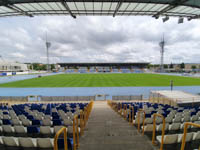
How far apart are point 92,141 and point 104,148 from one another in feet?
1.93

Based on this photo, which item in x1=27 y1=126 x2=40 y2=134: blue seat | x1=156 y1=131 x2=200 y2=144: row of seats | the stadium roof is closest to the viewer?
x1=156 y1=131 x2=200 y2=144: row of seats

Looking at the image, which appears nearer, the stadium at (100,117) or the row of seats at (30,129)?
the stadium at (100,117)

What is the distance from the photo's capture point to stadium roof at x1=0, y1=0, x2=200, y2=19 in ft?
29.1

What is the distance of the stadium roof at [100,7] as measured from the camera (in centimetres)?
887

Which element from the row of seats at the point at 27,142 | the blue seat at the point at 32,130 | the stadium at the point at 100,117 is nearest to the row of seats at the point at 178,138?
the stadium at the point at 100,117

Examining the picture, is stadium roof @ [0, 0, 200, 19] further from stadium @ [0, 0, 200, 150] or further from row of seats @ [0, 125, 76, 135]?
row of seats @ [0, 125, 76, 135]

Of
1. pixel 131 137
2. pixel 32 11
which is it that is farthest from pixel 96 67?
pixel 131 137

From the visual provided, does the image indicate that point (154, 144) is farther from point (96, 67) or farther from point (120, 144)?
point (96, 67)

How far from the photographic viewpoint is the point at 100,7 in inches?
389

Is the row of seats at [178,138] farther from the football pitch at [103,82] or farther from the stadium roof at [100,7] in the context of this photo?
the football pitch at [103,82]

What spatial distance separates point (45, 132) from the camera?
3738 millimetres

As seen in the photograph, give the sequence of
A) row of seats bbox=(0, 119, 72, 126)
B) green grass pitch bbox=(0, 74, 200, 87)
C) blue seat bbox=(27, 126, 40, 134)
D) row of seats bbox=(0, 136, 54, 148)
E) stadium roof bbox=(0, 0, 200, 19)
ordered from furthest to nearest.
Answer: green grass pitch bbox=(0, 74, 200, 87) → stadium roof bbox=(0, 0, 200, 19) → row of seats bbox=(0, 119, 72, 126) → blue seat bbox=(27, 126, 40, 134) → row of seats bbox=(0, 136, 54, 148)

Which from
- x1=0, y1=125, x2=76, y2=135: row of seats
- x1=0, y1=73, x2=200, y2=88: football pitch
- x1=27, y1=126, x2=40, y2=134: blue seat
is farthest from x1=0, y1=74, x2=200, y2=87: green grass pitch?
x1=27, y1=126, x2=40, y2=134: blue seat

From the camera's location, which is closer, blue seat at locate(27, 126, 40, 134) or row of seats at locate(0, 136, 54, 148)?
row of seats at locate(0, 136, 54, 148)
